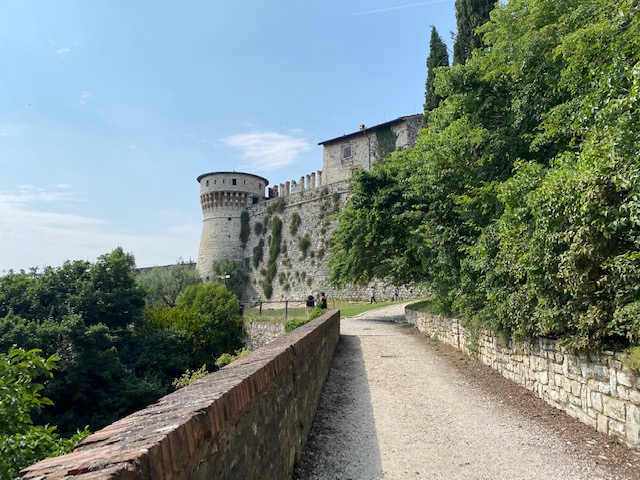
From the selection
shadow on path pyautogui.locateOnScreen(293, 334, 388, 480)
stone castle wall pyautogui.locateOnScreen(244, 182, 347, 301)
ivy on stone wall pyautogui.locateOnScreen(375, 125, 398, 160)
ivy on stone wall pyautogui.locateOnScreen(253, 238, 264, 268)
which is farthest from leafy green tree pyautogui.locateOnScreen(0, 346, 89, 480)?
ivy on stone wall pyautogui.locateOnScreen(253, 238, 264, 268)

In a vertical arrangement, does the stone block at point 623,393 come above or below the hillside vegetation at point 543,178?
below

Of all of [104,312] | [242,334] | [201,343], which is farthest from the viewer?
[242,334]

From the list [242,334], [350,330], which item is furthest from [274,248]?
[350,330]

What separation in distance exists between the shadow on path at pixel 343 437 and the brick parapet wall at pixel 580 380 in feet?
8.53

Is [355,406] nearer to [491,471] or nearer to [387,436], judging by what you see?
[387,436]

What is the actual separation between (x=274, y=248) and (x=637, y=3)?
3754 centimetres

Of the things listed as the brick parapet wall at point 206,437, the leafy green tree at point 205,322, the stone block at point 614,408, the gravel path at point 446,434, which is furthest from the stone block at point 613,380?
the leafy green tree at point 205,322

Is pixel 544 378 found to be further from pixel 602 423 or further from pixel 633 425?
pixel 633 425

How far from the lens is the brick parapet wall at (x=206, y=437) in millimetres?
1425

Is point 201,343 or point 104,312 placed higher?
point 104,312

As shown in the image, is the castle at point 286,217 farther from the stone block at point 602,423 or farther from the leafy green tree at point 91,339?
the stone block at point 602,423

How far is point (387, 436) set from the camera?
17.6 feet

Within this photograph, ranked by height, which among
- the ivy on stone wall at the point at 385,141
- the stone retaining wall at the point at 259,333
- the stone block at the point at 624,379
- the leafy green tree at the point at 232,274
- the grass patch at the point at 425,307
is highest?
the ivy on stone wall at the point at 385,141

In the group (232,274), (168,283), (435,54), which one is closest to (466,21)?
(435,54)
